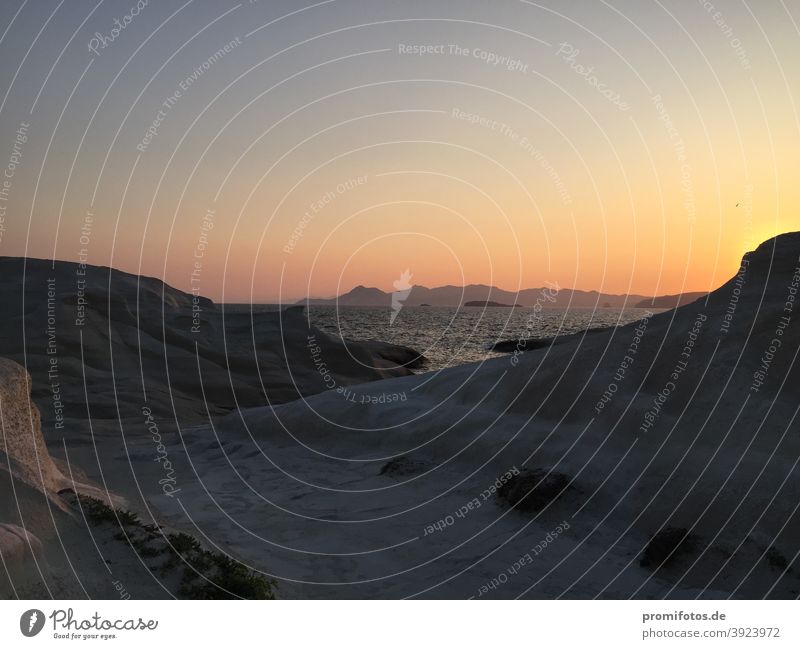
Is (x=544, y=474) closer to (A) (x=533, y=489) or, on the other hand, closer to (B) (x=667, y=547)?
(A) (x=533, y=489)

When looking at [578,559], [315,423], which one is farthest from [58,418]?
[578,559]

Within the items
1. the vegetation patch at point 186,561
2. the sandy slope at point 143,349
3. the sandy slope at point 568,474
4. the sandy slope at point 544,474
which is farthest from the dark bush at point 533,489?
the sandy slope at point 143,349

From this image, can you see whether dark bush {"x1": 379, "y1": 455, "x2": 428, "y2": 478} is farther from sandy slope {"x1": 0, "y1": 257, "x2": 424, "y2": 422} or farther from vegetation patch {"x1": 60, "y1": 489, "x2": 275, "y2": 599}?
sandy slope {"x1": 0, "y1": 257, "x2": 424, "y2": 422}

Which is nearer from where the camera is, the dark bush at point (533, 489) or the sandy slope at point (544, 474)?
the sandy slope at point (544, 474)

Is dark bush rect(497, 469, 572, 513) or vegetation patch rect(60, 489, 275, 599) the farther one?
dark bush rect(497, 469, 572, 513)

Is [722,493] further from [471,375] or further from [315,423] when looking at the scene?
[315,423]

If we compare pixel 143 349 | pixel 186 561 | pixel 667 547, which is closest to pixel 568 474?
pixel 667 547

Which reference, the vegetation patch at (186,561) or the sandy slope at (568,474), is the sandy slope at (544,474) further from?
the vegetation patch at (186,561)

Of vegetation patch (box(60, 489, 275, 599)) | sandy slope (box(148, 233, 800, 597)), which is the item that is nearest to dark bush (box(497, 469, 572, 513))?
sandy slope (box(148, 233, 800, 597))
